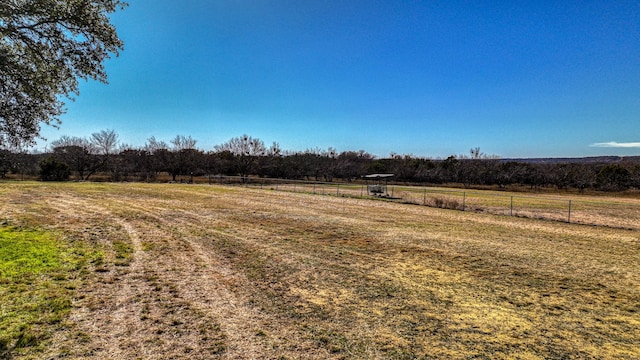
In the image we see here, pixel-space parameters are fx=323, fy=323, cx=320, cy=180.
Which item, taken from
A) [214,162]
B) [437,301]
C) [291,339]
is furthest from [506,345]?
[214,162]

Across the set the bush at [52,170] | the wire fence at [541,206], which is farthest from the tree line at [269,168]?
the wire fence at [541,206]

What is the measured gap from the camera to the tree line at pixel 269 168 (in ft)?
179

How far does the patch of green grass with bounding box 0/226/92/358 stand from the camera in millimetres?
4832

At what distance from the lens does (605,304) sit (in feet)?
23.1

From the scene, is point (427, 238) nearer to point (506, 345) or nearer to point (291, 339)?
point (506, 345)

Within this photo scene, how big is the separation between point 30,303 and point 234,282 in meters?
3.72

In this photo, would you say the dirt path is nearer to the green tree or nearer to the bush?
the green tree

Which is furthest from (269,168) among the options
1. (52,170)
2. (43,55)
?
(43,55)

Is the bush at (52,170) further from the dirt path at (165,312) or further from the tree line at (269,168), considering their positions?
the dirt path at (165,312)

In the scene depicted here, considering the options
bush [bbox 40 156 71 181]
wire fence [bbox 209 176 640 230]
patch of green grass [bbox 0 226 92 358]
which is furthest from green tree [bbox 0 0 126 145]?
bush [bbox 40 156 71 181]

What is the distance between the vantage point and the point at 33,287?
6.65 meters

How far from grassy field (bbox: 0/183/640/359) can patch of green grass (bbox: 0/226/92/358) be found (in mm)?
31

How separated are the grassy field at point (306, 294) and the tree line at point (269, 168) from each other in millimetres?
46213

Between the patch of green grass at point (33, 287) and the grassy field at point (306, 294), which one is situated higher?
the patch of green grass at point (33, 287)
